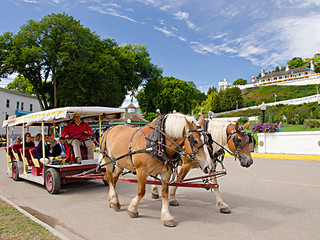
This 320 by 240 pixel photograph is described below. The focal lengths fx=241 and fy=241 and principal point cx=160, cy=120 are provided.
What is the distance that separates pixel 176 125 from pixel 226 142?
159 centimetres

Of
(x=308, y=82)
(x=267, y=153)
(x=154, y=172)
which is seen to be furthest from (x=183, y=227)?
(x=308, y=82)

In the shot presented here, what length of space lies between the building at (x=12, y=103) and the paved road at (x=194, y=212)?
4328cm

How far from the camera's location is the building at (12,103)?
4494cm

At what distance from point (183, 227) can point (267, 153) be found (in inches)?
563

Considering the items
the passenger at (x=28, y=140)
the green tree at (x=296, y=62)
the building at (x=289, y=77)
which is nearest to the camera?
the passenger at (x=28, y=140)

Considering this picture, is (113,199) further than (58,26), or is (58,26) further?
(58,26)

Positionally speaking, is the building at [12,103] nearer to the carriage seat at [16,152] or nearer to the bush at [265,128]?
the carriage seat at [16,152]

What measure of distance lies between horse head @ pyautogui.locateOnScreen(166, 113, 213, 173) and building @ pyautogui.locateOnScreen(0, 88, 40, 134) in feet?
152

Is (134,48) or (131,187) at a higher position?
(134,48)

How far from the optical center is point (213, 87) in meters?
132

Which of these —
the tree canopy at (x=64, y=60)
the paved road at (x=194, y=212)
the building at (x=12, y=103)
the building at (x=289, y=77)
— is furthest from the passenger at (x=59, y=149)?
the building at (x=289, y=77)

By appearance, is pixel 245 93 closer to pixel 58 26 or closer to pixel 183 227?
pixel 58 26

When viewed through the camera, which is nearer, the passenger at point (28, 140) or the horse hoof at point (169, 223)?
the horse hoof at point (169, 223)

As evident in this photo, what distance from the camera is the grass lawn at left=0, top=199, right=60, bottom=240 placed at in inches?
144
